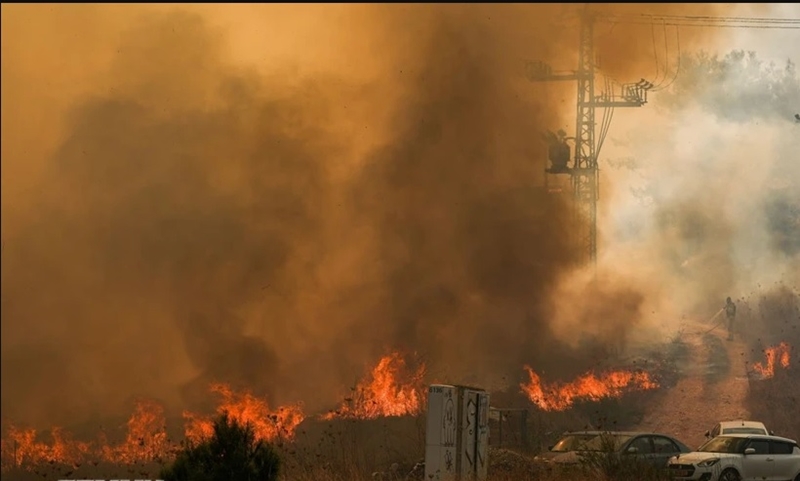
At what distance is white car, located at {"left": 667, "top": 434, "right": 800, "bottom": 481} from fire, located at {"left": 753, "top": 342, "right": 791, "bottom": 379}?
13.0 metres

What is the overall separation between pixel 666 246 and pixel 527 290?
11.5 meters

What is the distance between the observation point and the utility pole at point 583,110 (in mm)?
43031

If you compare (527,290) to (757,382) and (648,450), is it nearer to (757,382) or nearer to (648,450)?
(757,382)

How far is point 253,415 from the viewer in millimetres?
34406

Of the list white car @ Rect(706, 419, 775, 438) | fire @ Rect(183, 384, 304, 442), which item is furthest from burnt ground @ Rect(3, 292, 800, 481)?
white car @ Rect(706, 419, 775, 438)

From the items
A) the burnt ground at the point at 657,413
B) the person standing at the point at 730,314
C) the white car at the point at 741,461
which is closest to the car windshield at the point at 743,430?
the white car at the point at 741,461

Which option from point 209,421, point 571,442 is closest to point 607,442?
point 571,442

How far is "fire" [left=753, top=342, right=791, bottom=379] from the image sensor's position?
123 feet

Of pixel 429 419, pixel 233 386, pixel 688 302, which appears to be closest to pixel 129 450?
pixel 233 386

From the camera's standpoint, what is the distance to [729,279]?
45750 mm

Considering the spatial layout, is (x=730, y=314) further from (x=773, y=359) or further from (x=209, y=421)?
(x=209, y=421)

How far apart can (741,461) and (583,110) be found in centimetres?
2263

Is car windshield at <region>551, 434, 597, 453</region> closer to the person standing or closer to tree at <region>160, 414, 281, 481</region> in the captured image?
tree at <region>160, 414, 281, 481</region>

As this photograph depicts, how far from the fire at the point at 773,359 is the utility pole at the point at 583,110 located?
27.0 feet
